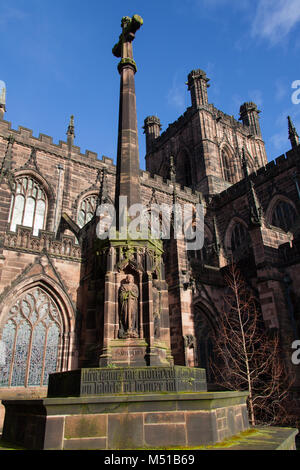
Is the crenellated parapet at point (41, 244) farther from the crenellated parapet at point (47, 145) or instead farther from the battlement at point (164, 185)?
the battlement at point (164, 185)

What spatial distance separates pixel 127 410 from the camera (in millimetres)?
5223

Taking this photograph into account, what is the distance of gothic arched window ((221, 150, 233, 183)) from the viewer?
3383 cm

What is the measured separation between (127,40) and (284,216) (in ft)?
54.6

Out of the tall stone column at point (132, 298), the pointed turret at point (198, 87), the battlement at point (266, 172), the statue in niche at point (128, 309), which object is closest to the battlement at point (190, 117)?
the pointed turret at point (198, 87)

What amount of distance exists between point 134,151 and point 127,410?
19.8 feet

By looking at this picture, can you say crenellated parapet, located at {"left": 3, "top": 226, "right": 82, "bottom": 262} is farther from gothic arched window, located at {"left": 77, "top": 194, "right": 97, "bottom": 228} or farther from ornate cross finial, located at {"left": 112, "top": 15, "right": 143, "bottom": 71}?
ornate cross finial, located at {"left": 112, "top": 15, "right": 143, "bottom": 71}

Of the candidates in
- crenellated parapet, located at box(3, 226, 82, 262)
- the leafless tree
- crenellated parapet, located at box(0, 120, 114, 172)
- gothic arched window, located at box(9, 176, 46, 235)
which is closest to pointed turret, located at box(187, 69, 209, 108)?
crenellated parapet, located at box(0, 120, 114, 172)

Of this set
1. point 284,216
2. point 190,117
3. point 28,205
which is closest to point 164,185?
point 284,216

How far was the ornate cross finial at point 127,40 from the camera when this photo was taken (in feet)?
33.2

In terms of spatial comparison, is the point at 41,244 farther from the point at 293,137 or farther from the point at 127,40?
the point at 293,137

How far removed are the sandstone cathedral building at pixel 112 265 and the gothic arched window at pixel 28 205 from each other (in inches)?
2.3

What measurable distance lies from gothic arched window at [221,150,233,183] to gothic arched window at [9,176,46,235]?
19.1 meters

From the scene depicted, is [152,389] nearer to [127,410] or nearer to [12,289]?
[127,410]
